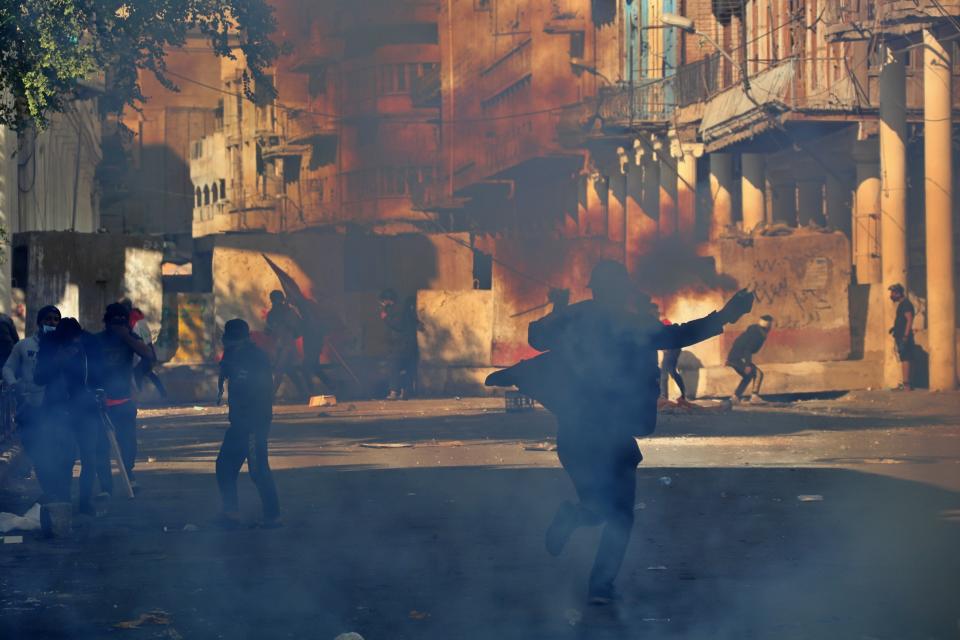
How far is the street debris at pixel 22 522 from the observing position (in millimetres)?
11695

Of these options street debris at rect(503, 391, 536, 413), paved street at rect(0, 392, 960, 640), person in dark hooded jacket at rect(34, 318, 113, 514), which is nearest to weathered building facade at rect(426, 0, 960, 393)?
street debris at rect(503, 391, 536, 413)

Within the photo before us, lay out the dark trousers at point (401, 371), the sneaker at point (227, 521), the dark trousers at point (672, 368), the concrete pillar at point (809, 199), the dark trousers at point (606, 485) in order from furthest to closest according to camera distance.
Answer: the concrete pillar at point (809, 199)
the dark trousers at point (401, 371)
the dark trousers at point (672, 368)
the sneaker at point (227, 521)
the dark trousers at point (606, 485)

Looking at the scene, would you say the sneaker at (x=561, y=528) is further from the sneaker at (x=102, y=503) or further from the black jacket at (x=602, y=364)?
the sneaker at (x=102, y=503)

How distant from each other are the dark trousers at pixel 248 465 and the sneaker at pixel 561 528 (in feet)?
11.6

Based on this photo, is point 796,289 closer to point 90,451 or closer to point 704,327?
point 90,451

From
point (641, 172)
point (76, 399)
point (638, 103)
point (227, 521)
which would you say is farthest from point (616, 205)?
point (227, 521)

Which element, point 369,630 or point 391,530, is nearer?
point 369,630

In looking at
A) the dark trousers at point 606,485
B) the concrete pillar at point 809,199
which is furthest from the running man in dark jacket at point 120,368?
the concrete pillar at point 809,199

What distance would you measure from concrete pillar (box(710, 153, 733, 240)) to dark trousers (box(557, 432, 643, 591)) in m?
32.0

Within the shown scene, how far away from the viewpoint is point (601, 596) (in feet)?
26.8

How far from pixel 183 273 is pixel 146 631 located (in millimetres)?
72730

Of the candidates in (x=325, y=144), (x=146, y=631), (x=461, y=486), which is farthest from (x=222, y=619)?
(x=325, y=144)

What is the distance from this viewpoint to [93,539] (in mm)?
11312

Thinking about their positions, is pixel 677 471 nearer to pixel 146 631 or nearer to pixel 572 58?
pixel 146 631
